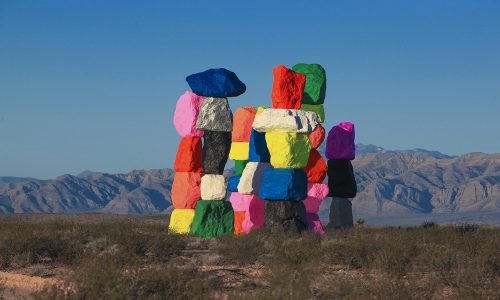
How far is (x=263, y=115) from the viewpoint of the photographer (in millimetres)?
24844

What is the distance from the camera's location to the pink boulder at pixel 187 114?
27.8 metres

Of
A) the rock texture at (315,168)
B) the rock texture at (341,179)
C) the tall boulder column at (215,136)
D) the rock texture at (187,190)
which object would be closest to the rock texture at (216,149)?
the tall boulder column at (215,136)

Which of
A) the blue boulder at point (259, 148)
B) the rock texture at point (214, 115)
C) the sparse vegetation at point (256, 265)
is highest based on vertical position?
the rock texture at point (214, 115)

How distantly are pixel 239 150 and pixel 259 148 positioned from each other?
3.30 meters

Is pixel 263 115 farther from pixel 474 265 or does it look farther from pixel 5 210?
pixel 5 210

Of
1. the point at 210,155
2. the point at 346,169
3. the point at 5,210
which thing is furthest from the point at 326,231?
the point at 5,210

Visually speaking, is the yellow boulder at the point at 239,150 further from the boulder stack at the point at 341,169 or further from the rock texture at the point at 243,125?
the boulder stack at the point at 341,169

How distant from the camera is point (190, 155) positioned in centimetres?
2778

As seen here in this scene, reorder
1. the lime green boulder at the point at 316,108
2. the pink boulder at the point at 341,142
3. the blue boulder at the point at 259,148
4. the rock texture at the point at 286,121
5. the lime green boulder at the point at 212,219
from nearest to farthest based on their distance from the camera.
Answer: the rock texture at the point at 286,121 < the lime green boulder at the point at 212,219 < the blue boulder at the point at 259,148 < the lime green boulder at the point at 316,108 < the pink boulder at the point at 341,142

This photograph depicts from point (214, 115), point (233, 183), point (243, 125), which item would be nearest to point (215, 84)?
point (214, 115)

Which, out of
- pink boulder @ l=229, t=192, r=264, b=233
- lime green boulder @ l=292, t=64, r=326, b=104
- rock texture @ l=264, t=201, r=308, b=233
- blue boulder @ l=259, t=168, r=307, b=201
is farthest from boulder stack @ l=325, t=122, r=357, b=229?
blue boulder @ l=259, t=168, r=307, b=201

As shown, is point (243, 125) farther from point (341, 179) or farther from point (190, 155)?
point (341, 179)

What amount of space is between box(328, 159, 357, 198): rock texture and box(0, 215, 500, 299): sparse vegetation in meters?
2.27

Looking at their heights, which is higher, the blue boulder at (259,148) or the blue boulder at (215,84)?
the blue boulder at (215,84)
